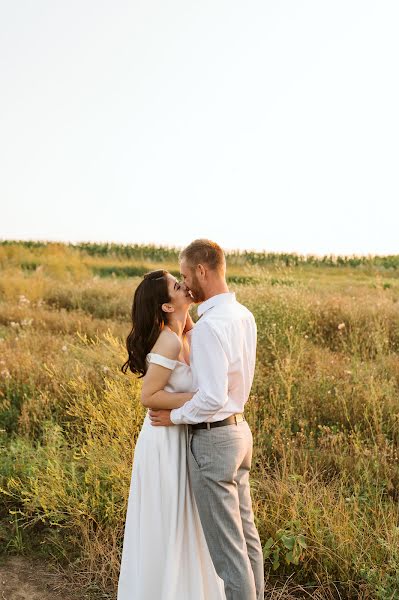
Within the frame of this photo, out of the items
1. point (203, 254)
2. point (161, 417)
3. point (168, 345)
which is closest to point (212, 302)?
point (203, 254)

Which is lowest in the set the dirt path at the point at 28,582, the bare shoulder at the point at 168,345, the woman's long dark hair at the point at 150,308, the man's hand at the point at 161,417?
the dirt path at the point at 28,582

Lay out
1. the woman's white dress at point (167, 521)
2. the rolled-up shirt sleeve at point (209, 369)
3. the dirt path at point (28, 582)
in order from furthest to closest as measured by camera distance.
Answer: the dirt path at point (28, 582) → the woman's white dress at point (167, 521) → the rolled-up shirt sleeve at point (209, 369)

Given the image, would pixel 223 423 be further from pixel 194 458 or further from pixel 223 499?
pixel 223 499

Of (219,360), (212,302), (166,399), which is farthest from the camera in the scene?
(166,399)

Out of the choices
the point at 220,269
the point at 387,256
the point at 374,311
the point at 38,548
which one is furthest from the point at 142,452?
the point at 387,256

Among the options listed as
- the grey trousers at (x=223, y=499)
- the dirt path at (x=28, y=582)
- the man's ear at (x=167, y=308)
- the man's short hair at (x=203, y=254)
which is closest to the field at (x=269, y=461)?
the dirt path at (x=28, y=582)

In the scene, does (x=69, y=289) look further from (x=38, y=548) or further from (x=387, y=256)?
(x=387, y=256)

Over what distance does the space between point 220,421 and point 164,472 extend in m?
0.45

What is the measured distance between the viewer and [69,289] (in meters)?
16.0

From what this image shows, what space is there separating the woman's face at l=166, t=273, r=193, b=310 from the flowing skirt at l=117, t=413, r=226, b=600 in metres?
0.61

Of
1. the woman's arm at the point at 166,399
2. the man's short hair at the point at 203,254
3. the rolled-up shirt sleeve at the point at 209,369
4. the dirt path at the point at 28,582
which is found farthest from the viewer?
the dirt path at the point at 28,582

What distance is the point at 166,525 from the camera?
337 centimetres

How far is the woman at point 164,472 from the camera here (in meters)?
3.25

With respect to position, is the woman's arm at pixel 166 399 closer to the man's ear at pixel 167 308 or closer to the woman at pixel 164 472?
the woman at pixel 164 472
